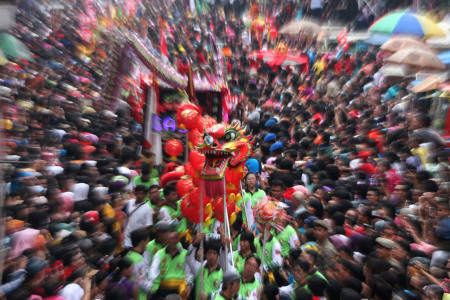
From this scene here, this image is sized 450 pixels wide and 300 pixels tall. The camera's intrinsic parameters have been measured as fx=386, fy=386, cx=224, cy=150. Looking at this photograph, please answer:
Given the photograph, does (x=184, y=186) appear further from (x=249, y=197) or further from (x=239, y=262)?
(x=239, y=262)

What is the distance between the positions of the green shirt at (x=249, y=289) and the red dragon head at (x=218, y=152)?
1.12 metres

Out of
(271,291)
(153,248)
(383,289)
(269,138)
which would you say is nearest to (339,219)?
(383,289)

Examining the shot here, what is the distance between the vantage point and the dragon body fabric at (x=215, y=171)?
4.22 meters

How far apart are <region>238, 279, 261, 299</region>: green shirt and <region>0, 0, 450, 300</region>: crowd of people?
0.01 m

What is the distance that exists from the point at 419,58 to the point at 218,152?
177 inches

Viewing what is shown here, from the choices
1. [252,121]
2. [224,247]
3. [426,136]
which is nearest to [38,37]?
[252,121]

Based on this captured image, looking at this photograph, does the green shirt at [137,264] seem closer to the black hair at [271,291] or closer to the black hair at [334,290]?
the black hair at [271,291]

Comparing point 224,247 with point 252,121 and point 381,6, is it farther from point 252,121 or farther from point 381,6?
point 381,6

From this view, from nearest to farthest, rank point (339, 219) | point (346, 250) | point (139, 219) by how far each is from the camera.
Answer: point (346, 250)
point (339, 219)
point (139, 219)

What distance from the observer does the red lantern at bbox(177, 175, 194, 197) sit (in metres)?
4.61

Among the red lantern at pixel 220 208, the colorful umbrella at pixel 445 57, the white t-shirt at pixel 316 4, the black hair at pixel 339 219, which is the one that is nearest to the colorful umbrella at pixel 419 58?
the colorful umbrella at pixel 445 57

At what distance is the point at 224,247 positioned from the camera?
421 centimetres

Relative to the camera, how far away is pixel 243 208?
200 inches

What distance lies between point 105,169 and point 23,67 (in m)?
4.74
